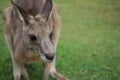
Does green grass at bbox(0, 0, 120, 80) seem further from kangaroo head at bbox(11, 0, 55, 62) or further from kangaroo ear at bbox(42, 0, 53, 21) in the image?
kangaroo ear at bbox(42, 0, 53, 21)

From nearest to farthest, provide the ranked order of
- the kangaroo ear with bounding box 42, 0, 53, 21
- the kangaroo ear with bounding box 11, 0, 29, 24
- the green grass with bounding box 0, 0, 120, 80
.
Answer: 1. the kangaroo ear with bounding box 11, 0, 29, 24
2. the kangaroo ear with bounding box 42, 0, 53, 21
3. the green grass with bounding box 0, 0, 120, 80

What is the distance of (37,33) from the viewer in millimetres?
4305

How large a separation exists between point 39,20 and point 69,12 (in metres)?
4.21

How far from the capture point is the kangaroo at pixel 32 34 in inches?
169

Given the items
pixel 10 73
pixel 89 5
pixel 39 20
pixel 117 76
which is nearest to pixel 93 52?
pixel 117 76

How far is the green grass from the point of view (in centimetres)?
559

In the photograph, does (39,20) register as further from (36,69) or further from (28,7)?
(36,69)

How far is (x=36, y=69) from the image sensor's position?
18.6 feet

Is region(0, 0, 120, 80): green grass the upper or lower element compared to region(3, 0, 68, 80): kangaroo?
lower

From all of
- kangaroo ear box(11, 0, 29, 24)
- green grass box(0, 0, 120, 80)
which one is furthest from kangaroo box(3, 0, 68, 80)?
green grass box(0, 0, 120, 80)

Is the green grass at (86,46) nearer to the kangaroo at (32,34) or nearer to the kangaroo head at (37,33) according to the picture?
the kangaroo at (32,34)

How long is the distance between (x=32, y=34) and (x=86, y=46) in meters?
2.42

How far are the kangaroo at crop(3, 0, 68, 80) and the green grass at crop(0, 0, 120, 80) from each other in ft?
1.43

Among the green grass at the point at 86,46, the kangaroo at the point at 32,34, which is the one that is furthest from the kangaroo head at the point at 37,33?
the green grass at the point at 86,46
